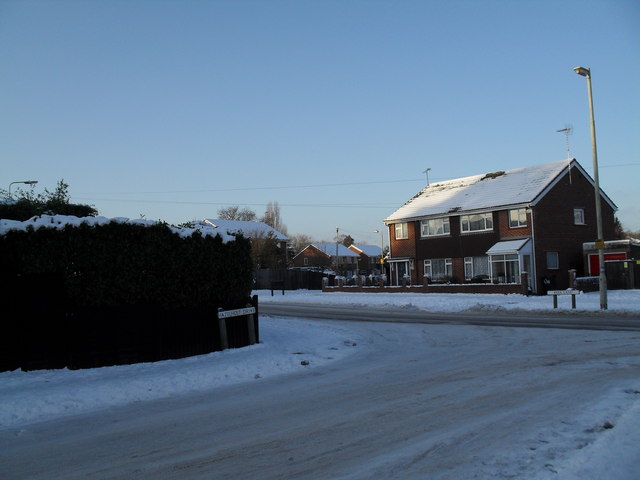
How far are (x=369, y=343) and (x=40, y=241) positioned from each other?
860 cm

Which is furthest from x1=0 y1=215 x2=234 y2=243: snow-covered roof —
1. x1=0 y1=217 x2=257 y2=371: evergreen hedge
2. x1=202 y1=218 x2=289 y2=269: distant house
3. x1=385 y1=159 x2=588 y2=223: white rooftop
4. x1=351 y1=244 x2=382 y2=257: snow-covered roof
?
x1=351 y1=244 x2=382 y2=257: snow-covered roof

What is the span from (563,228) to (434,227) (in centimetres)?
968

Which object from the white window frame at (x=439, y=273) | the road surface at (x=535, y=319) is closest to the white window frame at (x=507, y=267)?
the white window frame at (x=439, y=273)

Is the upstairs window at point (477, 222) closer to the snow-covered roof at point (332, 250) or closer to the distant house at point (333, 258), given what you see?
the distant house at point (333, 258)

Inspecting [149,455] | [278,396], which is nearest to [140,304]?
[278,396]

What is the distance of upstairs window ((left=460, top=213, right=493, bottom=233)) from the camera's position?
1625 inches

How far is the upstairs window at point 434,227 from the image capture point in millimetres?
44362

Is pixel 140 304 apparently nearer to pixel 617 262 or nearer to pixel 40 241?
pixel 40 241

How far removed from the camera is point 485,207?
40812mm

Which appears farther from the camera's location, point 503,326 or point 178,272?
point 503,326

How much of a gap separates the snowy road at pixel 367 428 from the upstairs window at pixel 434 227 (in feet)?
109

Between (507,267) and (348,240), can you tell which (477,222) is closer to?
(507,267)

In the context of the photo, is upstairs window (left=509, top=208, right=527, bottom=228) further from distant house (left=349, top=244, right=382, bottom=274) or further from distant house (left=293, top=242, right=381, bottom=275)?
distant house (left=349, top=244, right=382, bottom=274)

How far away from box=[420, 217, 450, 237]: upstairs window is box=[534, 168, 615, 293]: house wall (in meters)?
7.68
